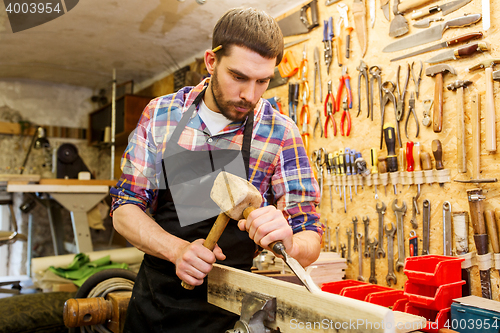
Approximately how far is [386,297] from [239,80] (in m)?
1.57

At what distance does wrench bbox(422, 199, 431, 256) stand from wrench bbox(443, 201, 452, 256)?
0.35ft

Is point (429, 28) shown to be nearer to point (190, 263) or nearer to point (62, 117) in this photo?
point (190, 263)

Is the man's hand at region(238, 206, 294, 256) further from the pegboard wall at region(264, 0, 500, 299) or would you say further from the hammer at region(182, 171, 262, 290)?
the pegboard wall at region(264, 0, 500, 299)

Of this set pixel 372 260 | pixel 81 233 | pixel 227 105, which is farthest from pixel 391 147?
pixel 81 233

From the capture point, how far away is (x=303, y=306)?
786 mm

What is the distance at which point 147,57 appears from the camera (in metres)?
4.77

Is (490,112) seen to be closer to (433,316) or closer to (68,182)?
(433,316)

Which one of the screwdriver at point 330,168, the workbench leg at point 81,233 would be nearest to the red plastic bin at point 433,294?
the screwdriver at point 330,168

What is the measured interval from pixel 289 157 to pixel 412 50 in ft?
4.81

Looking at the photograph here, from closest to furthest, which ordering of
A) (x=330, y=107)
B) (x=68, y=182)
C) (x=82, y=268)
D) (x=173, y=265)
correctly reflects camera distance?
1. (x=173, y=265)
2. (x=330, y=107)
3. (x=82, y=268)
4. (x=68, y=182)

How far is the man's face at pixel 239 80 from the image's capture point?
1.22 metres

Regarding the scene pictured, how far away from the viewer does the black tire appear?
1.97 m

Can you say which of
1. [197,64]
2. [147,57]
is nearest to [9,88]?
[147,57]

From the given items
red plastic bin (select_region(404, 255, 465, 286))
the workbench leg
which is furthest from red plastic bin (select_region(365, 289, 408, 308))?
the workbench leg
